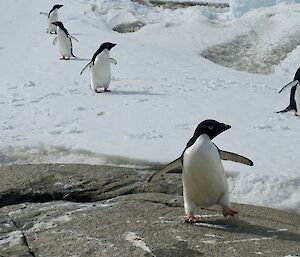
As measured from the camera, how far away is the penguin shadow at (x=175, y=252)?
3.34m

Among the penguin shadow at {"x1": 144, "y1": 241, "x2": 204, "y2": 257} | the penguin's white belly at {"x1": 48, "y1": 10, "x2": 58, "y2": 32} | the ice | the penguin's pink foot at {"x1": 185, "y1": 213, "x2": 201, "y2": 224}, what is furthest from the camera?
the ice

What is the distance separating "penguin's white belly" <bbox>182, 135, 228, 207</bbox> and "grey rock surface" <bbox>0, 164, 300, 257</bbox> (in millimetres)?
150

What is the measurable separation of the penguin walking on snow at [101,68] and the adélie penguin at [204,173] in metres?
5.25

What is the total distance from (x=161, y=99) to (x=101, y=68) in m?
1.16

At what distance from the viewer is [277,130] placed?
6.63m

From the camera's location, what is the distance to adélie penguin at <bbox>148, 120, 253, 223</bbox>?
3830 millimetres

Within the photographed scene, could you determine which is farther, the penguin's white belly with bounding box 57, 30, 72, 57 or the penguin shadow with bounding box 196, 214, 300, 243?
the penguin's white belly with bounding box 57, 30, 72, 57

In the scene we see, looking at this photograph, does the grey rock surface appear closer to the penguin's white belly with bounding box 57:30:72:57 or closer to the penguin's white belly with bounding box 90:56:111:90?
the penguin's white belly with bounding box 90:56:111:90

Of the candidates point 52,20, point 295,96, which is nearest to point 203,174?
point 295,96

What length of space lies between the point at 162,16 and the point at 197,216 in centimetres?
1531

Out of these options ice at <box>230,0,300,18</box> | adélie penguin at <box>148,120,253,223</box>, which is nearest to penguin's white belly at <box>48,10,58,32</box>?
ice at <box>230,0,300,18</box>

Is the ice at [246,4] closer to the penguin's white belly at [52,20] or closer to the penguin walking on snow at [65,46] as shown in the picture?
the penguin's white belly at [52,20]

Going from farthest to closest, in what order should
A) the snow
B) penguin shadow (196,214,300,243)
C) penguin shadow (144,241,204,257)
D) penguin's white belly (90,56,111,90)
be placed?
penguin's white belly (90,56,111,90) < the snow < penguin shadow (196,214,300,243) < penguin shadow (144,241,204,257)

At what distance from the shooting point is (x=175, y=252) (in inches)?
132
